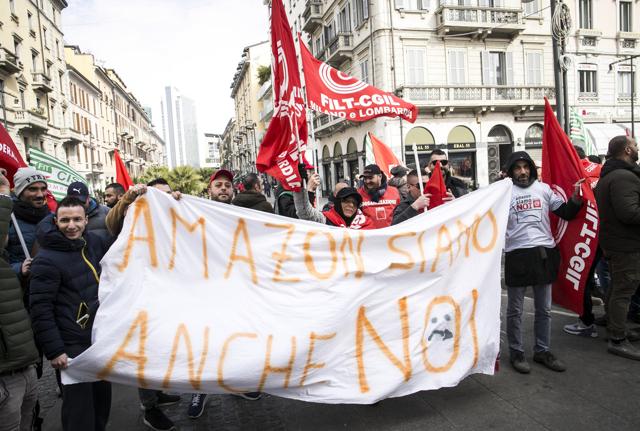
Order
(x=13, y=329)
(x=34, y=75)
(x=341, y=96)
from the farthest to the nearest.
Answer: (x=34, y=75)
(x=341, y=96)
(x=13, y=329)

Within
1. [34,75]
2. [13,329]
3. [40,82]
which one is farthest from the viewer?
[40,82]

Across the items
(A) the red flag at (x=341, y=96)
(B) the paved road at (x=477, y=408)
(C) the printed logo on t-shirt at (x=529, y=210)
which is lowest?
(B) the paved road at (x=477, y=408)

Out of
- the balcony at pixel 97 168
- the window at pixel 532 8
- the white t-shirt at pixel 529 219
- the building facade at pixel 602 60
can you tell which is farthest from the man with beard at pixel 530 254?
the balcony at pixel 97 168

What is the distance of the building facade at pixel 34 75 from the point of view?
30.7m

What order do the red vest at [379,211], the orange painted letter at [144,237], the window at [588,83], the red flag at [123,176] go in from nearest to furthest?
the orange painted letter at [144,237]
the red vest at [379,211]
the red flag at [123,176]
the window at [588,83]

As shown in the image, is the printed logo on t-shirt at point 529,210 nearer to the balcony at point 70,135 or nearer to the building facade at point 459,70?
the building facade at point 459,70

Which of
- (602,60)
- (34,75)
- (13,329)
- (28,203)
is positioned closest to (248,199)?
(28,203)

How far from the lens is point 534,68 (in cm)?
2484

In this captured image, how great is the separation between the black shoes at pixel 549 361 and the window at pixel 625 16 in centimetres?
2976

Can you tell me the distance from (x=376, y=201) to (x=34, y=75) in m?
39.5

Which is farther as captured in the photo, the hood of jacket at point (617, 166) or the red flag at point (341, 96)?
the red flag at point (341, 96)

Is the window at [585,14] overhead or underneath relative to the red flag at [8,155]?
overhead

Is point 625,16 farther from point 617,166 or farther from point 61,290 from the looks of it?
point 61,290

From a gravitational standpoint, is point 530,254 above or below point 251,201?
below
